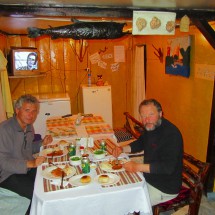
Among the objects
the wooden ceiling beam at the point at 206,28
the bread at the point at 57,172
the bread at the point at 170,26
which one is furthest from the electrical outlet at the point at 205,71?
the bread at the point at 57,172

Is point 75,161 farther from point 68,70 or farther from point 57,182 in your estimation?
point 68,70

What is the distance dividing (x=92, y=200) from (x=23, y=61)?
348 cm

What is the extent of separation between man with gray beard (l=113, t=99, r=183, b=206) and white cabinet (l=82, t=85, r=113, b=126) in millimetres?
2753

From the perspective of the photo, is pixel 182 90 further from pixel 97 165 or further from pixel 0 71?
pixel 0 71

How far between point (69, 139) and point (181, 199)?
1344 millimetres

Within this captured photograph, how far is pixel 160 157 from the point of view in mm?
2076

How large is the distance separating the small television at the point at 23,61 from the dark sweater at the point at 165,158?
311cm

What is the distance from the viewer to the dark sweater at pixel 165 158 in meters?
1.94

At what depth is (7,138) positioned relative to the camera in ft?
7.30

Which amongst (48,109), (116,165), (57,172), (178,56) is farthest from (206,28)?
(48,109)

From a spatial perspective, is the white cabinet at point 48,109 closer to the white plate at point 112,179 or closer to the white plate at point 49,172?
the white plate at point 49,172

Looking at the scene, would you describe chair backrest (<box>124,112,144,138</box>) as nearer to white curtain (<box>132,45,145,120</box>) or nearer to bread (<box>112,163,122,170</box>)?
bread (<box>112,163,122,170</box>)

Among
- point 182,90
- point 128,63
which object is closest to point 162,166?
point 182,90

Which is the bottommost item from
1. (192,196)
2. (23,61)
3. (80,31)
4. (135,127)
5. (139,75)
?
(192,196)
